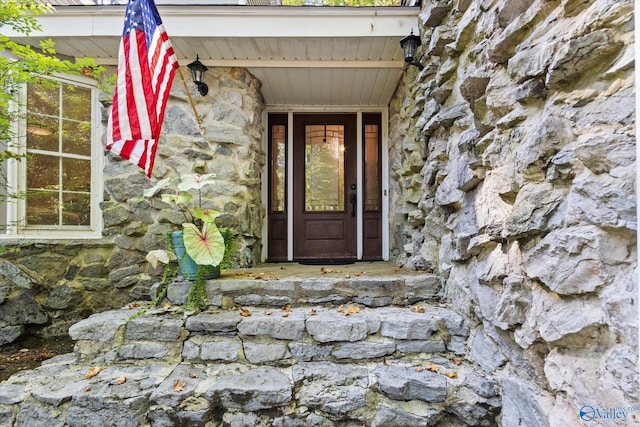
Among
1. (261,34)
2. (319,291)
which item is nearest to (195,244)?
(319,291)

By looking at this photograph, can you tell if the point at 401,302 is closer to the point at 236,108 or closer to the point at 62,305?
the point at 236,108

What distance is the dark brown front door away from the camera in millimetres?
3703

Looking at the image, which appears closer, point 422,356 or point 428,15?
point 422,356

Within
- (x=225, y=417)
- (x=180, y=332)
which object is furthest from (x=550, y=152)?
(x=180, y=332)

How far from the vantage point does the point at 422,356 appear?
5.70ft

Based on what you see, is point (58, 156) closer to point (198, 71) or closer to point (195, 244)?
point (198, 71)

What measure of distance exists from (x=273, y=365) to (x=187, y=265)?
35.2 inches

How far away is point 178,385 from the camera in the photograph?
1555mm

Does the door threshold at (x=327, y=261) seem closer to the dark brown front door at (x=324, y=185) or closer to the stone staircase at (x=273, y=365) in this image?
the dark brown front door at (x=324, y=185)

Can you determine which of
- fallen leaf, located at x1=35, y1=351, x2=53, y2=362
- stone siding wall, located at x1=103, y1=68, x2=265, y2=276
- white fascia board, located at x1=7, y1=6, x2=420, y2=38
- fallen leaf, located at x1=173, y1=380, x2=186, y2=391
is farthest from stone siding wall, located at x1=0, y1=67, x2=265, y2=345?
fallen leaf, located at x1=173, y1=380, x2=186, y2=391

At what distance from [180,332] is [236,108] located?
2036mm
